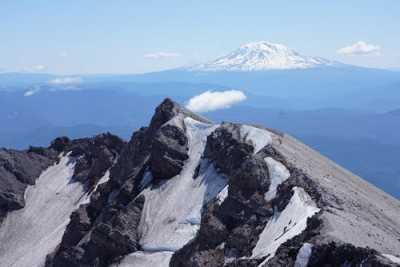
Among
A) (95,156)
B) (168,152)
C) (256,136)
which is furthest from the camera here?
(95,156)

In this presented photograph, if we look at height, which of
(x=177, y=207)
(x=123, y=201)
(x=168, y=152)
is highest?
(x=168, y=152)

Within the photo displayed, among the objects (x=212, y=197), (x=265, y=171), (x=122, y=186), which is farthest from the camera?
(x=122, y=186)

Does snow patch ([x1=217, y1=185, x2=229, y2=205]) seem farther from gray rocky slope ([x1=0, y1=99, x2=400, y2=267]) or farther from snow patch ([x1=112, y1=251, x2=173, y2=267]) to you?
snow patch ([x1=112, y1=251, x2=173, y2=267])

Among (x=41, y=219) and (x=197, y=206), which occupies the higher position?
(x=197, y=206)

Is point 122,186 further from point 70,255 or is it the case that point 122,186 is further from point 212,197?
point 212,197

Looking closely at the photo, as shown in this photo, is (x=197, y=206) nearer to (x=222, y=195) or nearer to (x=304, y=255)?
(x=222, y=195)

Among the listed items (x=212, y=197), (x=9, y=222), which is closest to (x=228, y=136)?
(x=212, y=197)

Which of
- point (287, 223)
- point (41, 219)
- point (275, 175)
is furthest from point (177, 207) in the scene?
point (41, 219)
